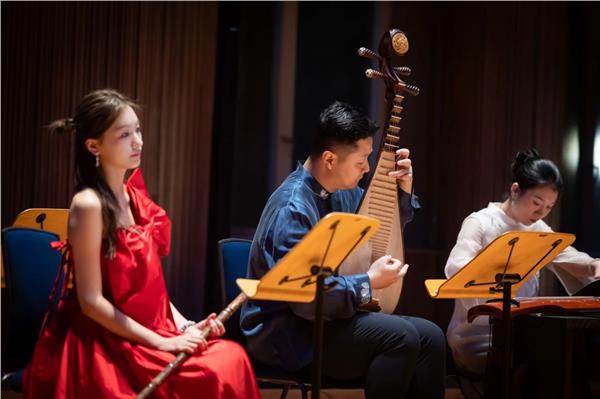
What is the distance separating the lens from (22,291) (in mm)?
2863

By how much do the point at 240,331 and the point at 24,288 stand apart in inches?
32.7

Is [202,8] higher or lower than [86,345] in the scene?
higher

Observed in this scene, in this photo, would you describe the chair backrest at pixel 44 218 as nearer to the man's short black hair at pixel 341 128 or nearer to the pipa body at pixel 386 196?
the man's short black hair at pixel 341 128

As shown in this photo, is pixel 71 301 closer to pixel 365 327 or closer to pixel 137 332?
pixel 137 332

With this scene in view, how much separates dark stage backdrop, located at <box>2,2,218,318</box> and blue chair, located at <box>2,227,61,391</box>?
6.92 ft

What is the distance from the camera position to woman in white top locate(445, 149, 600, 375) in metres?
3.75

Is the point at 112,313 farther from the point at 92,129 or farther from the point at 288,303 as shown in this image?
the point at 288,303

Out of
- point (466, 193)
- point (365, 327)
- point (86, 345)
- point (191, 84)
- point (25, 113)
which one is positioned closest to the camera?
point (86, 345)

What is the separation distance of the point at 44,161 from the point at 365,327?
2.86 metres

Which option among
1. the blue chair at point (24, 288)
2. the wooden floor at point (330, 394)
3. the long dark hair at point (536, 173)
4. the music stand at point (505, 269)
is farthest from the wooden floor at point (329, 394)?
the blue chair at point (24, 288)

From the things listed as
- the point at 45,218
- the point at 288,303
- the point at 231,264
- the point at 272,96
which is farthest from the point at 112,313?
the point at 272,96

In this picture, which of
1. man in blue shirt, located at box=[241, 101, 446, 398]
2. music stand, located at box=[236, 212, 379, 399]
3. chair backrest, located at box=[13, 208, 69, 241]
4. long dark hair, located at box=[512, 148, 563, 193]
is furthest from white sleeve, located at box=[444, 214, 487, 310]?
chair backrest, located at box=[13, 208, 69, 241]

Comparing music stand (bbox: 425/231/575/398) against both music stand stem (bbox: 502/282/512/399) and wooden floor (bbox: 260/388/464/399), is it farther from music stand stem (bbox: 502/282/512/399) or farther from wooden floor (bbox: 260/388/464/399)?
wooden floor (bbox: 260/388/464/399)

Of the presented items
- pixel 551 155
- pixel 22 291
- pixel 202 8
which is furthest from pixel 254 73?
pixel 22 291
